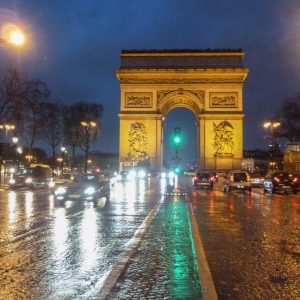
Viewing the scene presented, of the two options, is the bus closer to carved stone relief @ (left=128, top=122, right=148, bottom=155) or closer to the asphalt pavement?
carved stone relief @ (left=128, top=122, right=148, bottom=155)

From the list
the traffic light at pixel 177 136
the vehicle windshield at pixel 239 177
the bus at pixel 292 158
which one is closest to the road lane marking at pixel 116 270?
the traffic light at pixel 177 136

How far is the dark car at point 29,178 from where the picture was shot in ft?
135

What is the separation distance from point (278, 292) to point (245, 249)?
364 cm

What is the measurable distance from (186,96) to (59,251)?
63302mm

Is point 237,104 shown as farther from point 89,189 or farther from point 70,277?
point 70,277

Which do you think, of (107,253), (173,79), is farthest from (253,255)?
(173,79)

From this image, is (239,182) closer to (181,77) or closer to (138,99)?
(181,77)

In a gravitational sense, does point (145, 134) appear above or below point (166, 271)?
above

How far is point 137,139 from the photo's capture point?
71688 millimetres

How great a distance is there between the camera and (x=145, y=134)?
7150cm

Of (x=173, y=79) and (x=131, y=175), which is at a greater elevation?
(x=173, y=79)

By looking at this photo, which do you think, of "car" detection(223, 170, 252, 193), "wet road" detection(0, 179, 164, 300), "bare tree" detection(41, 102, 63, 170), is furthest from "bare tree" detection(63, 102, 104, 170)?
"wet road" detection(0, 179, 164, 300)

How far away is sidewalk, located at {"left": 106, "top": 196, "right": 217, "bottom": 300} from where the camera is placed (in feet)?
22.4

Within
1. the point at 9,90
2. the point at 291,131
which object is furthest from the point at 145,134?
the point at 9,90
